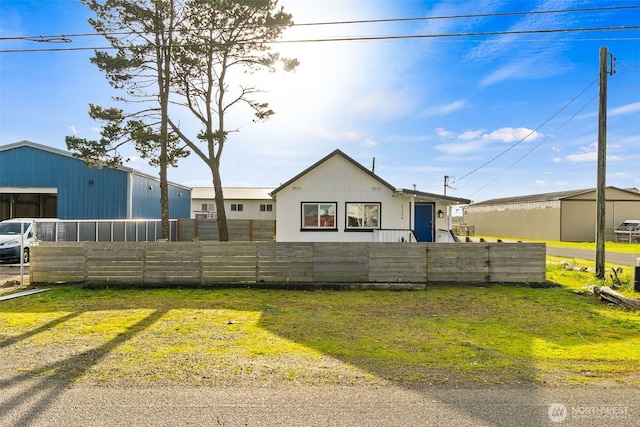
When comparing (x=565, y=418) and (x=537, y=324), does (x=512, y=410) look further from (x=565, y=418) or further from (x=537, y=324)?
(x=537, y=324)

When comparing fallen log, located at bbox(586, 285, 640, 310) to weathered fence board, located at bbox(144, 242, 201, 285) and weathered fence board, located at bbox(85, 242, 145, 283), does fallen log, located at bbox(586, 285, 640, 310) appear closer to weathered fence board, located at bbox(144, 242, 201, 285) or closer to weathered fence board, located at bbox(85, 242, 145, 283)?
weathered fence board, located at bbox(144, 242, 201, 285)

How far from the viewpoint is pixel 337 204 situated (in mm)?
16578

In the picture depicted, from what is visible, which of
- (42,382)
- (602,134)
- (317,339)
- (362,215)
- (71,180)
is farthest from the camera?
(71,180)

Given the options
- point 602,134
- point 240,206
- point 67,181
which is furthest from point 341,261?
point 240,206

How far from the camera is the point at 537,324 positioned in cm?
700

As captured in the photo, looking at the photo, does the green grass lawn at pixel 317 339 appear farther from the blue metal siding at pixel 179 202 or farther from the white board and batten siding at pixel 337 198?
the blue metal siding at pixel 179 202

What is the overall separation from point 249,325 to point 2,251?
14081mm

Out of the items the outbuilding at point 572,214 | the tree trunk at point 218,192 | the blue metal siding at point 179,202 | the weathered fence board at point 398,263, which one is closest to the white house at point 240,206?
the blue metal siding at point 179,202

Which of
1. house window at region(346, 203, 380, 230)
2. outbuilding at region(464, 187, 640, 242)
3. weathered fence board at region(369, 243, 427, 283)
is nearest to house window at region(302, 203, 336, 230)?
house window at region(346, 203, 380, 230)

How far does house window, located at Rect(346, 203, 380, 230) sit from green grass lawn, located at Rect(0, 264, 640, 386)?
22.7 feet

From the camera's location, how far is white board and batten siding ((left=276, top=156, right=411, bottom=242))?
54.0 feet

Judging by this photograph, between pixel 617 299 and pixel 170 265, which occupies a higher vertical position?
pixel 170 265

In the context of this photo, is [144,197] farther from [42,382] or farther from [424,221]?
[42,382]

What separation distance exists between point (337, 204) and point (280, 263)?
6313 millimetres
